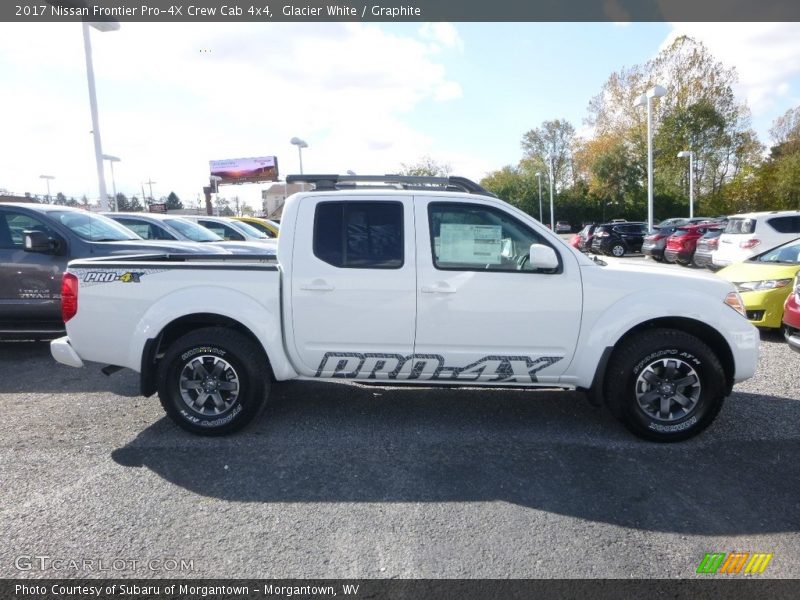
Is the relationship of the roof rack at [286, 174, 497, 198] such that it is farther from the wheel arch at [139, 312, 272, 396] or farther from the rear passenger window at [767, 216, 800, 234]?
the rear passenger window at [767, 216, 800, 234]

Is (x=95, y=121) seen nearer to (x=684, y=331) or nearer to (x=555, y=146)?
(x=684, y=331)

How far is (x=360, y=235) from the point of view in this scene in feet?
13.8

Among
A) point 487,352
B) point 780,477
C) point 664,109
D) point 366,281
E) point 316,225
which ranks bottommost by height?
point 780,477

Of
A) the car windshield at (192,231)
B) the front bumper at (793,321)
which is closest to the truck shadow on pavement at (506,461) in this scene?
the front bumper at (793,321)

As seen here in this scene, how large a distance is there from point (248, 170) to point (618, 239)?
5725 cm

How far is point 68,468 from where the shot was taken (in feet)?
12.3

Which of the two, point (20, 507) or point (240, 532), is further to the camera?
point (20, 507)

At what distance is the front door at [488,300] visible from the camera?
4074 millimetres

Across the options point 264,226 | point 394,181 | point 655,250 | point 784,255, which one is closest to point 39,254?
point 394,181

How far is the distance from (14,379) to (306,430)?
377 centimetres

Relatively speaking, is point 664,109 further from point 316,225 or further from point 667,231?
point 316,225

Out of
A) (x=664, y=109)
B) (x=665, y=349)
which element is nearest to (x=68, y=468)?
(x=665, y=349)

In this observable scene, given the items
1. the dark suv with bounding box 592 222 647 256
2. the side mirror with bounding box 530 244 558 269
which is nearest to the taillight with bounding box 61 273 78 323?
the side mirror with bounding box 530 244 558 269

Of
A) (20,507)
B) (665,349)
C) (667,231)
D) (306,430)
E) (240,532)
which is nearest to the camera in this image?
(240,532)
